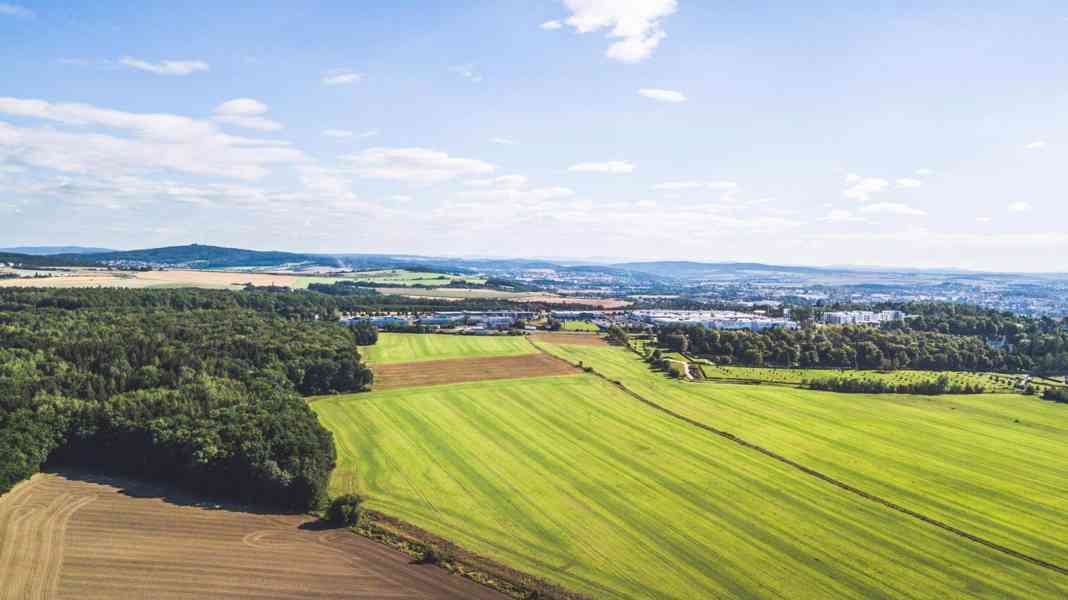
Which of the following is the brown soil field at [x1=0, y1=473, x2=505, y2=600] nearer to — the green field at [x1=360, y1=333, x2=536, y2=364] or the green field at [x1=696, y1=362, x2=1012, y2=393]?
the green field at [x1=360, y1=333, x2=536, y2=364]

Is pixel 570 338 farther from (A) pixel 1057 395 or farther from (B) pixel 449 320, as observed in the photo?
(A) pixel 1057 395

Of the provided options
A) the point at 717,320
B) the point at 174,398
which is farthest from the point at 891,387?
the point at 174,398

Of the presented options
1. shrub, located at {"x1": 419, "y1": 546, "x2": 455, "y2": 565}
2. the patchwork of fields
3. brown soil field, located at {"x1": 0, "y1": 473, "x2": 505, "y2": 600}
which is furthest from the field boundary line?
shrub, located at {"x1": 419, "y1": 546, "x2": 455, "y2": 565}

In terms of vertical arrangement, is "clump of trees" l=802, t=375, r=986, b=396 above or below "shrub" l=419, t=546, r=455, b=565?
above

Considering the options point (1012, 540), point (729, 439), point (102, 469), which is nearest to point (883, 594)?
point (1012, 540)

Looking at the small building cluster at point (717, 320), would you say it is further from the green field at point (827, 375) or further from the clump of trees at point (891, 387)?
the clump of trees at point (891, 387)
